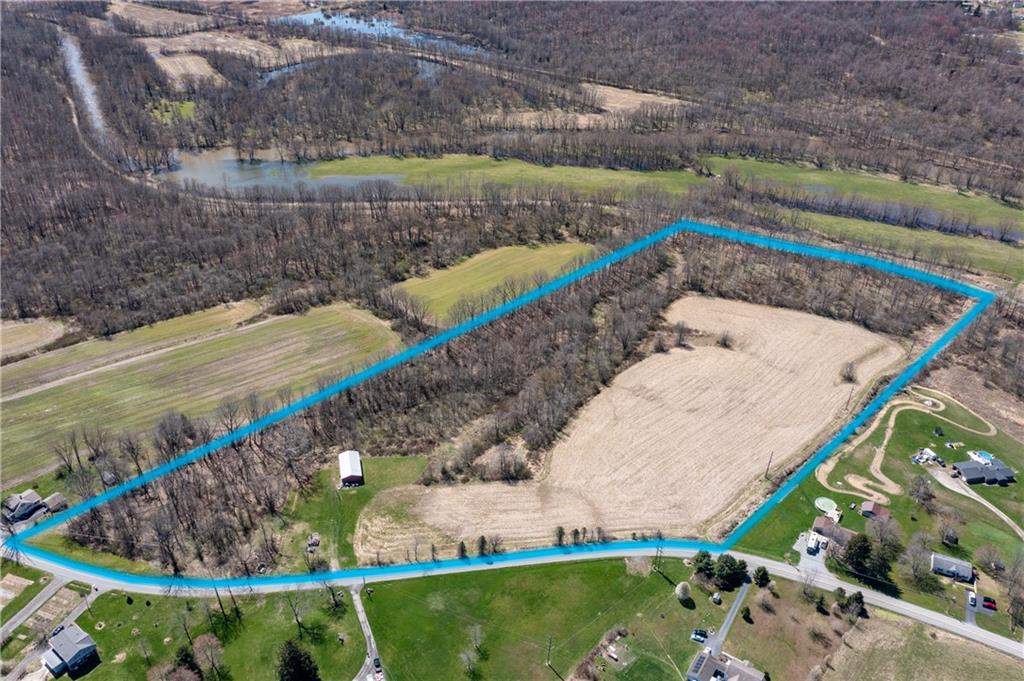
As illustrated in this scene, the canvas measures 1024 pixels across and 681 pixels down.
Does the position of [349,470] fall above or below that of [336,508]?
above

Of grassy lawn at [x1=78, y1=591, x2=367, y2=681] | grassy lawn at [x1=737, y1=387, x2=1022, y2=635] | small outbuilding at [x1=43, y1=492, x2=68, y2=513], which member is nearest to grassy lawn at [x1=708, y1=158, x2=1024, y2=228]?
grassy lawn at [x1=737, y1=387, x2=1022, y2=635]

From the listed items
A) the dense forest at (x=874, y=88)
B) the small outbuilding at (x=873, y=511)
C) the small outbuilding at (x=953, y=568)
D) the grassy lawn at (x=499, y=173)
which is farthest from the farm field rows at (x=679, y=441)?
the dense forest at (x=874, y=88)

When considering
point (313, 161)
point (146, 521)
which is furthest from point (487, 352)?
point (313, 161)

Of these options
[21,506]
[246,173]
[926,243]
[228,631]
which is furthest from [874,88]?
[21,506]

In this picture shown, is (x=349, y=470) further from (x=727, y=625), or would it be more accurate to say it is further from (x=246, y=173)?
(x=246, y=173)

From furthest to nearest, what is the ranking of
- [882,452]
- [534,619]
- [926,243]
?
[926,243]
[882,452]
[534,619]

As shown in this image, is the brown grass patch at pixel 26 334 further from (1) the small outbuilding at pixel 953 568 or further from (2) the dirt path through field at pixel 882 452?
(1) the small outbuilding at pixel 953 568

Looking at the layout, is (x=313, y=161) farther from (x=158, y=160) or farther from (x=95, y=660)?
(x=95, y=660)
